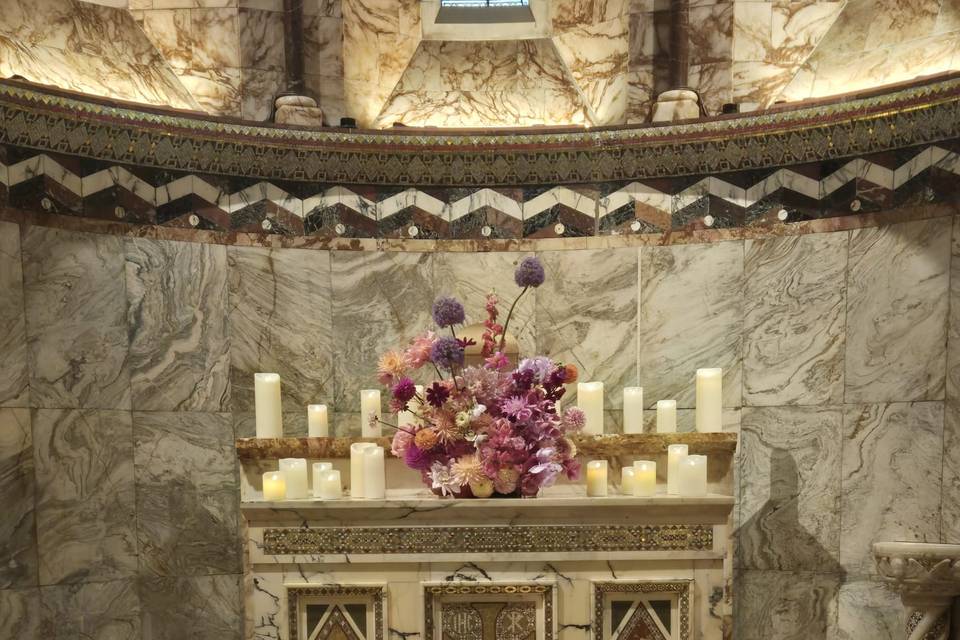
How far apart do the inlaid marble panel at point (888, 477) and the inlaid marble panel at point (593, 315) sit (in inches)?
44.4

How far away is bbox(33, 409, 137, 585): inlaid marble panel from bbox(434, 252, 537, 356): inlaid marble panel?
5.85ft

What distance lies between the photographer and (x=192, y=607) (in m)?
3.33

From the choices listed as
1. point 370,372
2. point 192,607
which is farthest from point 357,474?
point 192,607

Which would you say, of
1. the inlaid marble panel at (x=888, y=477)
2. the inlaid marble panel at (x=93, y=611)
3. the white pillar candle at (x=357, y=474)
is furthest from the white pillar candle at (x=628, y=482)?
the inlaid marble panel at (x=93, y=611)

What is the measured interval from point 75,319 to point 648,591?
288 cm

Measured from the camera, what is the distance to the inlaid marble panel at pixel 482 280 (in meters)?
3.53

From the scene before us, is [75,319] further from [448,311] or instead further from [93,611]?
[448,311]

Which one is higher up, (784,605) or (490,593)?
(490,593)

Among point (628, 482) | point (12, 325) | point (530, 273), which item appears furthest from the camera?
point (12, 325)

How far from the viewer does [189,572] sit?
333 centimetres

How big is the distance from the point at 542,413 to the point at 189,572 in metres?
2.16

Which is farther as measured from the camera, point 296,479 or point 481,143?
point 481,143

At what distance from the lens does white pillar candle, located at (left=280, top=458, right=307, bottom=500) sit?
8.66ft

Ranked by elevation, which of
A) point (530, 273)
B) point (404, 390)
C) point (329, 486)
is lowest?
point (329, 486)
